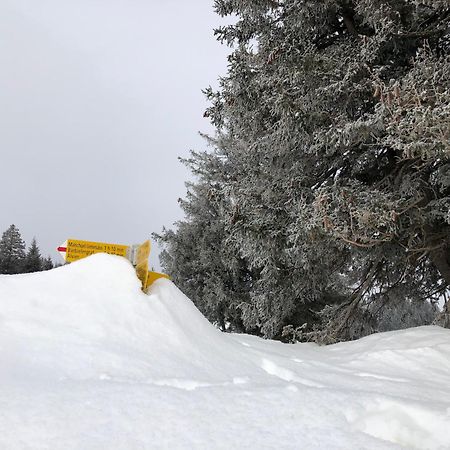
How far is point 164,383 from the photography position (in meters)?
2.30

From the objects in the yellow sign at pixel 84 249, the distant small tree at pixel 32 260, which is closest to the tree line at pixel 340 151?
the yellow sign at pixel 84 249

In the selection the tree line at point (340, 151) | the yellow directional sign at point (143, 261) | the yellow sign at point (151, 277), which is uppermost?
the tree line at point (340, 151)

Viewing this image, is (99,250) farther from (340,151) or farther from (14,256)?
(14,256)

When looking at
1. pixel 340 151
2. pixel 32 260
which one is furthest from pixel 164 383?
pixel 32 260

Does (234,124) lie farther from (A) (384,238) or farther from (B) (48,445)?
(B) (48,445)

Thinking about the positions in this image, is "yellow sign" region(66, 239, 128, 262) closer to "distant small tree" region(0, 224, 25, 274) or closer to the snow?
the snow

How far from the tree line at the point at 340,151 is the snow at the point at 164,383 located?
2.13 metres

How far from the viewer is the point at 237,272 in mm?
13430

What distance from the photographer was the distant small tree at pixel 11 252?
91.2 ft

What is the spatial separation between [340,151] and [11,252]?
28062 mm

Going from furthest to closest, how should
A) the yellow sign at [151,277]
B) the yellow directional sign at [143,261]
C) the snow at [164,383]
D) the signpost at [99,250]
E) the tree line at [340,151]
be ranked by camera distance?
the tree line at [340,151] < the signpost at [99,250] < the yellow sign at [151,277] < the yellow directional sign at [143,261] < the snow at [164,383]

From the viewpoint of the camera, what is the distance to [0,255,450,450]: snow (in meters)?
1.74

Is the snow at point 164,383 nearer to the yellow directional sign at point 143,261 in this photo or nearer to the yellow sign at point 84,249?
the yellow directional sign at point 143,261

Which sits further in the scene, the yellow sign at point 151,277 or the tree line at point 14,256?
the tree line at point 14,256
